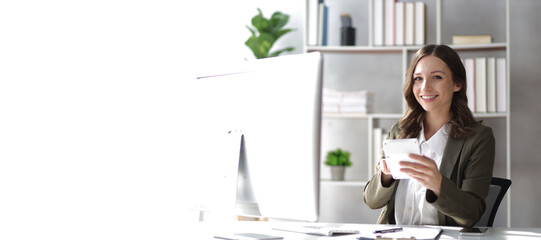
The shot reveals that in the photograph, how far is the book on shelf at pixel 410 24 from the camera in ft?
10.6

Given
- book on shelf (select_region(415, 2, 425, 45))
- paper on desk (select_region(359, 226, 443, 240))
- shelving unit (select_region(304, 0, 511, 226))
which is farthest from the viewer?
shelving unit (select_region(304, 0, 511, 226))

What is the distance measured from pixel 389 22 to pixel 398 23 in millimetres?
53

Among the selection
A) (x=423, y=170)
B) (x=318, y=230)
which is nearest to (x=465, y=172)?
(x=423, y=170)

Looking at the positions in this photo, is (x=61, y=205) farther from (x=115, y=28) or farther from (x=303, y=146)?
(x=303, y=146)

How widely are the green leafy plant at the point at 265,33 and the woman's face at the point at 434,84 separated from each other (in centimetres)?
137

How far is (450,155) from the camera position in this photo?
1.94 m

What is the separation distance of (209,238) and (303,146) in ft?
1.26

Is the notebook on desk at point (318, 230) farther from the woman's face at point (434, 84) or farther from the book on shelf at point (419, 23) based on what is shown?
the book on shelf at point (419, 23)

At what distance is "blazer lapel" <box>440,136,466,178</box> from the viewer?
6.33ft

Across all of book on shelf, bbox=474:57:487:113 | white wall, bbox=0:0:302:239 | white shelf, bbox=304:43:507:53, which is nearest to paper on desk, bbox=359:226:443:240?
white wall, bbox=0:0:302:239

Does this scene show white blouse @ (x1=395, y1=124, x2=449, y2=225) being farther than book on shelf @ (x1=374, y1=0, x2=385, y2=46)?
No

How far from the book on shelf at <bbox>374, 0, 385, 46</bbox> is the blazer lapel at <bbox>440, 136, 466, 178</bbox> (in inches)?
56.1

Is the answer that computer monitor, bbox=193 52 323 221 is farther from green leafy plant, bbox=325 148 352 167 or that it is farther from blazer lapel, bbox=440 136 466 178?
green leafy plant, bbox=325 148 352 167

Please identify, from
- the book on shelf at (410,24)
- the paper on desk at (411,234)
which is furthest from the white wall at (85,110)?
the book on shelf at (410,24)
